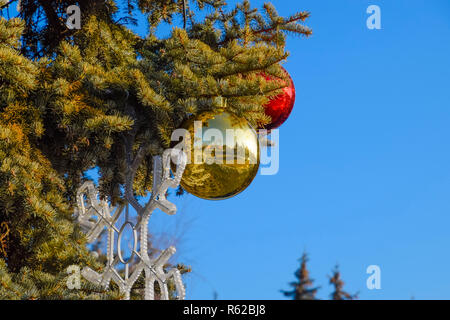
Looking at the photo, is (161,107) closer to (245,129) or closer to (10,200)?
(245,129)

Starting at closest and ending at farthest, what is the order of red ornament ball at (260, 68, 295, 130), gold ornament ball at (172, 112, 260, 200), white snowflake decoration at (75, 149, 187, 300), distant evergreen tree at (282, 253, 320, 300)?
white snowflake decoration at (75, 149, 187, 300), gold ornament ball at (172, 112, 260, 200), red ornament ball at (260, 68, 295, 130), distant evergreen tree at (282, 253, 320, 300)

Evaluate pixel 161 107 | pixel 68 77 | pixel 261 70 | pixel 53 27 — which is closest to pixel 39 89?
pixel 68 77

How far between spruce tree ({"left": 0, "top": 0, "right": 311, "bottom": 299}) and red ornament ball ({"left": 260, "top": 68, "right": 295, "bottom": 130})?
0.13m

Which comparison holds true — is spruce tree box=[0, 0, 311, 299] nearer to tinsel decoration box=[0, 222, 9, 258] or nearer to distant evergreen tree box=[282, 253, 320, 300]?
tinsel decoration box=[0, 222, 9, 258]

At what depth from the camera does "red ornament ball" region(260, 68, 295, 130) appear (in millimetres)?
2996

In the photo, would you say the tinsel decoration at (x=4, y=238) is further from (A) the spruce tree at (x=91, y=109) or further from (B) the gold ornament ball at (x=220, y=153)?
(B) the gold ornament ball at (x=220, y=153)

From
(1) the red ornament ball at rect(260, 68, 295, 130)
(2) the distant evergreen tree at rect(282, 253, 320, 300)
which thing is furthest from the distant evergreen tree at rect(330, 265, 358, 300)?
(1) the red ornament ball at rect(260, 68, 295, 130)

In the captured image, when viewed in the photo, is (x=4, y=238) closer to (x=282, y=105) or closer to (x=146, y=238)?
(x=146, y=238)

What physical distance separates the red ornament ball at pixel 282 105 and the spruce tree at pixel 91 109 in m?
0.13

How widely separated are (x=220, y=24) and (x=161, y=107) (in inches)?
28.5

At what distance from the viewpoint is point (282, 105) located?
9.92ft

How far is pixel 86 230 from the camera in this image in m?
2.72

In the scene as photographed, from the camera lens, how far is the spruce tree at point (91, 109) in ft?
7.97
